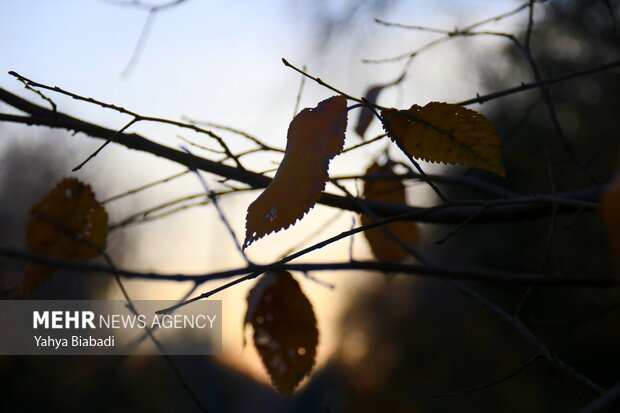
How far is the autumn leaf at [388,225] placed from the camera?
977 mm

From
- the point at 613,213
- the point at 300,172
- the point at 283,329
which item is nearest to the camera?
the point at 613,213

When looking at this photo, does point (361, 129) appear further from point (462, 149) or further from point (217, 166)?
point (462, 149)

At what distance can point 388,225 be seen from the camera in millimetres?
995

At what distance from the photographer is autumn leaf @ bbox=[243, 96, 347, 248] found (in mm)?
548

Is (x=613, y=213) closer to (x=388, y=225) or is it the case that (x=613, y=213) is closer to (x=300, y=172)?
(x=300, y=172)

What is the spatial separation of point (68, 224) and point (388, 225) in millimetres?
450

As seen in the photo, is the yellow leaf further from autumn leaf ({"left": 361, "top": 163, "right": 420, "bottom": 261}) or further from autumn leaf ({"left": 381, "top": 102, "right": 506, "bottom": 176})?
autumn leaf ({"left": 361, "top": 163, "right": 420, "bottom": 261})

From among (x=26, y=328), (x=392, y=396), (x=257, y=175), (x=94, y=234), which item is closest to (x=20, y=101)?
(x=94, y=234)

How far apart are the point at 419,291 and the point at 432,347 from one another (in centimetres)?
229

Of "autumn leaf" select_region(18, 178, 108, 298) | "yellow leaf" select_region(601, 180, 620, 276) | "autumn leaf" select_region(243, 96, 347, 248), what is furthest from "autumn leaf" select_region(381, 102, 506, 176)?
"autumn leaf" select_region(18, 178, 108, 298)

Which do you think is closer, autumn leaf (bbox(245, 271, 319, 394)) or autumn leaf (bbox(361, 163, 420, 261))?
autumn leaf (bbox(245, 271, 319, 394))

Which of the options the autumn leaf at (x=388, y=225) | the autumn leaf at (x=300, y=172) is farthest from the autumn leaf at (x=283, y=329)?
the autumn leaf at (x=300, y=172)

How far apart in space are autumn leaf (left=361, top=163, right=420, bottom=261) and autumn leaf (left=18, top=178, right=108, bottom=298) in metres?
0.36

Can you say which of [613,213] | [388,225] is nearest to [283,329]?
[388,225]
